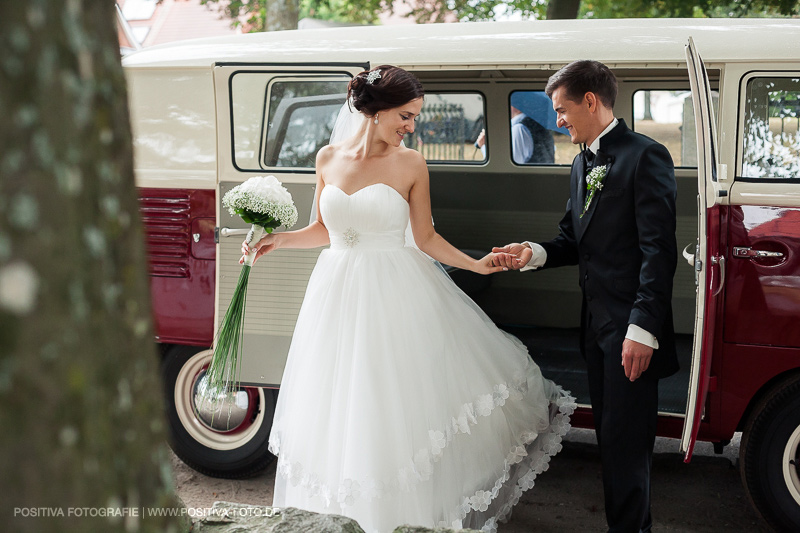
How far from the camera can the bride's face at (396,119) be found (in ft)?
11.4

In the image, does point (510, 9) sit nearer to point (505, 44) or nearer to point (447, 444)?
point (505, 44)

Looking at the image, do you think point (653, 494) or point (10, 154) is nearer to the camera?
point (10, 154)

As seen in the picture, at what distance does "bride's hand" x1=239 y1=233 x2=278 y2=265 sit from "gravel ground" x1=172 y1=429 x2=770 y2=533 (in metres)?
1.43

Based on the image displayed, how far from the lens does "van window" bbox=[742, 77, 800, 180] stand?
11.3ft

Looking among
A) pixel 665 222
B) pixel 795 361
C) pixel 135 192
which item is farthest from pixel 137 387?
pixel 795 361

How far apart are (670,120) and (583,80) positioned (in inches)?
89.3

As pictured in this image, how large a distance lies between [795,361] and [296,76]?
278cm

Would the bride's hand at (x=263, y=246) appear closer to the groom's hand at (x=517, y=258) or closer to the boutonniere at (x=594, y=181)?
the groom's hand at (x=517, y=258)

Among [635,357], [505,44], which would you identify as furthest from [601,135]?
[635,357]

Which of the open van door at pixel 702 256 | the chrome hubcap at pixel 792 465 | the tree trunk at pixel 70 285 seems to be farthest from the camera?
the chrome hubcap at pixel 792 465

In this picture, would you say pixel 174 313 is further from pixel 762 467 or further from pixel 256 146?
pixel 762 467

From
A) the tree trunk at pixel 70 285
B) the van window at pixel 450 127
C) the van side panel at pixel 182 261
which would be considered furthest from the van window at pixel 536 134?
the tree trunk at pixel 70 285

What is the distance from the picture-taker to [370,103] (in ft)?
11.4

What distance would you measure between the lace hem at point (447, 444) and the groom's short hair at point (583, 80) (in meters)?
1.34
